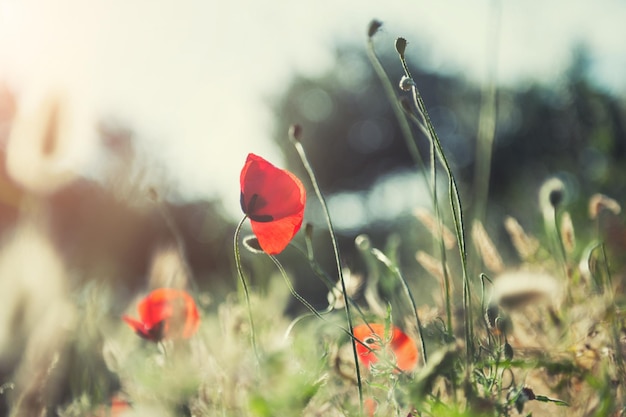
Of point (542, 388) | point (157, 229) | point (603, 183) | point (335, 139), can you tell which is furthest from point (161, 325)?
point (335, 139)

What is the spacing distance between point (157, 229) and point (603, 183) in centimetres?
813

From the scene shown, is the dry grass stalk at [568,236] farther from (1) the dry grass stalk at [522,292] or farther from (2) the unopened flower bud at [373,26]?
(2) the unopened flower bud at [373,26]

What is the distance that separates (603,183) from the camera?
2334 mm

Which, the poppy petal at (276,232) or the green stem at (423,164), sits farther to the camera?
the poppy petal at (276,232)

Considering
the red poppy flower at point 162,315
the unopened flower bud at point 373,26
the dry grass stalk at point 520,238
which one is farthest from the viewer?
the dry grass stalk at point 520,238

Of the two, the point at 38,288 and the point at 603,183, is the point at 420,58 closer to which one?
the point at 603,183

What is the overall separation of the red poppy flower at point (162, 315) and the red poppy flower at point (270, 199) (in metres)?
0.14

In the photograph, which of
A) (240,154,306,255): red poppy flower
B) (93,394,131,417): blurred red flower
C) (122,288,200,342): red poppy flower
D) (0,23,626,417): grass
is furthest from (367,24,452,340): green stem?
(93,394,131,417): blurred red flower

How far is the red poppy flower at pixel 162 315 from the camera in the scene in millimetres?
798

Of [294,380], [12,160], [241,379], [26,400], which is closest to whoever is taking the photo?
[294,380]

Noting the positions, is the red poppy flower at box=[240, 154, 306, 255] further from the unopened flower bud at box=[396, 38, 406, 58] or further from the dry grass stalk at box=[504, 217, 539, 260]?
the dry grass stalk at box=[504, 217, 539, 260]

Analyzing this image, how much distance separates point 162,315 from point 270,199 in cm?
23

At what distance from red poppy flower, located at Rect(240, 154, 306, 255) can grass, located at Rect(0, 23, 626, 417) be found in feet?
0.08

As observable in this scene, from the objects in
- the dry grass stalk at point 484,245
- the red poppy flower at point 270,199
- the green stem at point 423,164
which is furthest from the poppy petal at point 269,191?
the dry grass stalk at point 484,245
